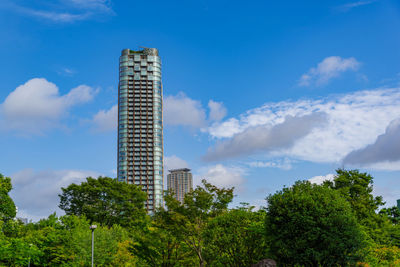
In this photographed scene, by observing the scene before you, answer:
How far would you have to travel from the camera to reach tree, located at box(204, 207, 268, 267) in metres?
26.7

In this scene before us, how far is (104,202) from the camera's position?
66.4 meters

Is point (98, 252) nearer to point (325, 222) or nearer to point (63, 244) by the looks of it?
point (63, 244)

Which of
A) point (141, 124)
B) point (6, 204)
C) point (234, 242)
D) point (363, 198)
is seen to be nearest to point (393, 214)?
point (363, 198)

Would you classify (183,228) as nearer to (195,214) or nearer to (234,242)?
(195,214)

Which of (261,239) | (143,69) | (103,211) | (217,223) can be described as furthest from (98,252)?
(143,69)

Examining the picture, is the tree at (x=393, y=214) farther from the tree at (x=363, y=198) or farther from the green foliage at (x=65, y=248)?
the green foliage at (x=65, y=248)

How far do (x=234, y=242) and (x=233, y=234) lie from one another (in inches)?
21.7

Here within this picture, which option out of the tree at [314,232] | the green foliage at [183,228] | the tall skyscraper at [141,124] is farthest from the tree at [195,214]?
the tall skyscraper at [141,124]

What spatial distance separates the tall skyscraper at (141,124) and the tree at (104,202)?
1890 inches

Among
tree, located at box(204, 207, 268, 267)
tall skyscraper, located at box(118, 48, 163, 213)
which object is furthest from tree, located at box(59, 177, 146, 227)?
tall skyscraper, located at box(118, 48, 163, 213)

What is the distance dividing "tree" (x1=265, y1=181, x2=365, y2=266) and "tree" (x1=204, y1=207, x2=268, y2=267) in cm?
273

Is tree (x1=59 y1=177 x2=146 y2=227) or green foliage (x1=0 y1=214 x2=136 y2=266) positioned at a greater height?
tree (x1=59 y1=177 x2=146 y2=227)

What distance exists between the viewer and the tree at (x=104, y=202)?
65.4 m

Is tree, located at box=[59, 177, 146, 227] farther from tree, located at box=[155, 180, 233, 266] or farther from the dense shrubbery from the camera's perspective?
tree, located at box=[155, 180, 233, 266]
